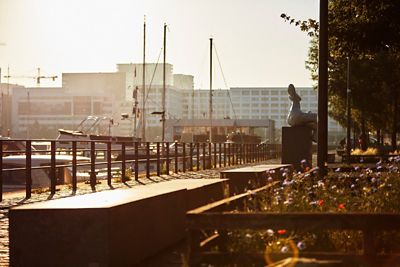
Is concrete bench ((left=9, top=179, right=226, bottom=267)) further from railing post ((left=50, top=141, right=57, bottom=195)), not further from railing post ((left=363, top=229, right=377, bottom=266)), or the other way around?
railing post ((left=50, top=141, right=57, bottom=195))

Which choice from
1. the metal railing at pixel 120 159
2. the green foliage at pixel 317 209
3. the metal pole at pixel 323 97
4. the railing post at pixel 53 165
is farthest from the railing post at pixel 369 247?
the railing post at pixel 53 165

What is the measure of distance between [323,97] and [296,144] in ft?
44.6

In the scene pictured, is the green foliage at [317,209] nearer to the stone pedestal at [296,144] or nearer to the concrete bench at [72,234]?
the concrete bench at [72,234]

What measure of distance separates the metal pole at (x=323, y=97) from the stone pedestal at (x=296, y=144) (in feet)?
43.1

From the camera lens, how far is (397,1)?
17.7 meters

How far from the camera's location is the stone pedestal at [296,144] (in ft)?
94.4

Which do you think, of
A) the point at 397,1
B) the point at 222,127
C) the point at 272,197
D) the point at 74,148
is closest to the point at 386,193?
the point at 272,197

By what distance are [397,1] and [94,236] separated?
11.5 metres

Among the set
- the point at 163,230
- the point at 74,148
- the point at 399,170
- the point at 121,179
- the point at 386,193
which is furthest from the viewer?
the point at 121,179

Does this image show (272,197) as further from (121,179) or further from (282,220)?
(121,179)

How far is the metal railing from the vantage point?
64.6 ft

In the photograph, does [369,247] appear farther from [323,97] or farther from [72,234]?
[323,97]

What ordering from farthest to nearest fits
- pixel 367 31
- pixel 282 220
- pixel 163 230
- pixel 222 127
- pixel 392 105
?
pixel 222 127
pixel 392 105
pixel 367 31
pixel 163 230
pixel 282 220

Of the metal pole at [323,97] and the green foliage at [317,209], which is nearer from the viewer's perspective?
the green foliage at [317,209]
